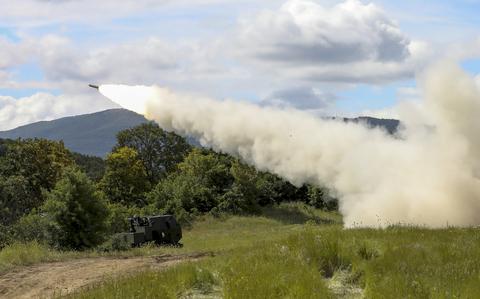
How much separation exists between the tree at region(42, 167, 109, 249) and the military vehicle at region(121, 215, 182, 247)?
316 cm

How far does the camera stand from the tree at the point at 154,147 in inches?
3334

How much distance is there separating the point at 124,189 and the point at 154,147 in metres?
16.2

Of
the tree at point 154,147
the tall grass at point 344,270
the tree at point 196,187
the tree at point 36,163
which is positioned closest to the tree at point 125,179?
the tree at point 36,163

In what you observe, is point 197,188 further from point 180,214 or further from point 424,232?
point 424,232

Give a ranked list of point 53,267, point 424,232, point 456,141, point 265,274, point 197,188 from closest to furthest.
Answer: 1. point 265,274
2. point 424,232
3. point 53,267
4. point 456,141
5. point 197,188

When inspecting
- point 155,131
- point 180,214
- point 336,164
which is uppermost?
point 155,131

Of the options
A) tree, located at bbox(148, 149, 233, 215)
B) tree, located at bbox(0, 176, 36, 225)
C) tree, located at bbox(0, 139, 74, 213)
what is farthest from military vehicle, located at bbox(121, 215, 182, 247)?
tree, located at bbox(0, 139, 74, 213)

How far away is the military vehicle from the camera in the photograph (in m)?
32.7

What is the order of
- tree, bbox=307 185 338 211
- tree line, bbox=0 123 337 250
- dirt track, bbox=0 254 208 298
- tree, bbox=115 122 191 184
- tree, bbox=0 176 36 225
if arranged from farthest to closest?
tree, bbox=115 122 191 184 → tree, bbox=307 185 338 211 → tree, bbox=0 176 36 225 → tree line, bbox=0 123 337 250 → dirt track, bbox=0 254 208 298

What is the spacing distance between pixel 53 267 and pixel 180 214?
3364cm

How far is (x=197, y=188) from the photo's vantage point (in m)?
58.8

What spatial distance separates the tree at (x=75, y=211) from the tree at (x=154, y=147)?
178 ft

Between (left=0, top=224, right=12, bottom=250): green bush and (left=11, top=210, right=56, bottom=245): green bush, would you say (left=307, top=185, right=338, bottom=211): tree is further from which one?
(left=0, top=224, right=12, bottom=250): green bush

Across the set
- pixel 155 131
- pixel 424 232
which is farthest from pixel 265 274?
pixel 155 131
